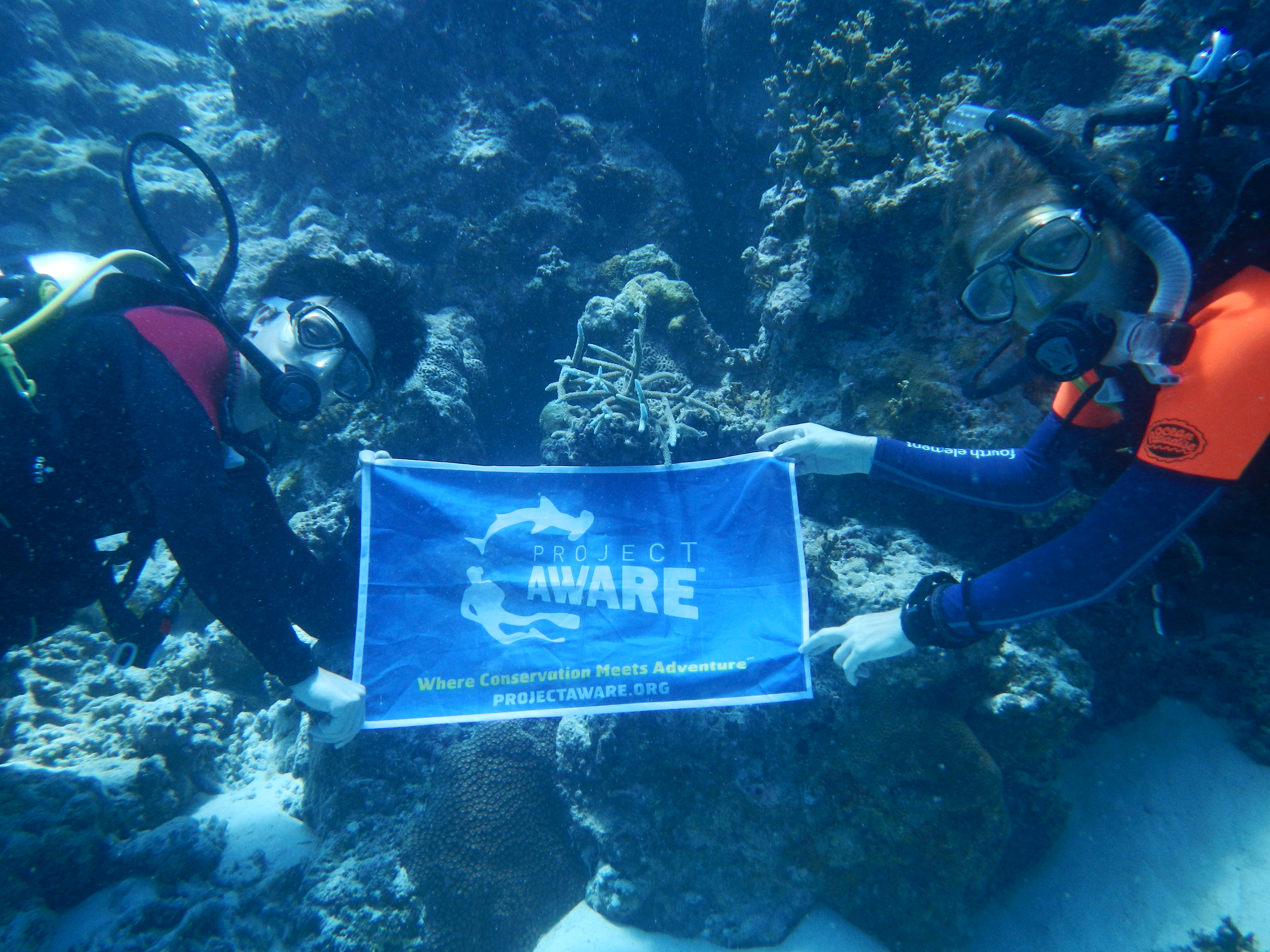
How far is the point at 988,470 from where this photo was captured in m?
2.68

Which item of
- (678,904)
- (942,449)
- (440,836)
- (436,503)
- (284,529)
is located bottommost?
(678,904)

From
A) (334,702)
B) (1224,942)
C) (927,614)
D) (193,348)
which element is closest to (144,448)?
(193,348)

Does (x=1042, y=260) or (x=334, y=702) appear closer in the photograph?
(x=1042, y=260)

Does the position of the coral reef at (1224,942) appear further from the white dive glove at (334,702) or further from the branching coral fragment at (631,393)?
the white dive glove at (334,702)

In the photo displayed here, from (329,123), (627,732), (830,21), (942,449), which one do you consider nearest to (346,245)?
(329,123)

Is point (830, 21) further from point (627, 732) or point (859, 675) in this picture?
point (627, 732)

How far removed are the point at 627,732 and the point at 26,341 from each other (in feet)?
10.7

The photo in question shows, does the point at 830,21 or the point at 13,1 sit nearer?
the point at 830,21

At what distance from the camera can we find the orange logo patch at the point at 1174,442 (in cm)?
163

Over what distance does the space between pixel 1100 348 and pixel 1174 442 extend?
1.23 feet

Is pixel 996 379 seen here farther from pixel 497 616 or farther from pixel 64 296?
pixel 64 296

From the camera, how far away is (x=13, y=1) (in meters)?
9.14

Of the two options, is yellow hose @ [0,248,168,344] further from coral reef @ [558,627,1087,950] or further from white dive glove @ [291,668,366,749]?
coral reef @ [558,627,1087,950]

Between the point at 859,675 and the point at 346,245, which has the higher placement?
the point at 346,245
